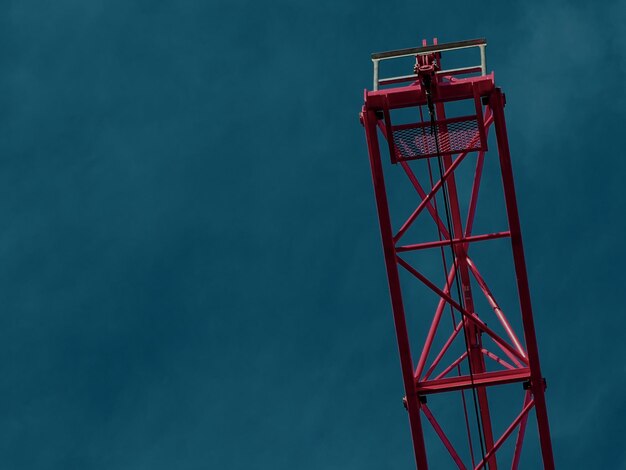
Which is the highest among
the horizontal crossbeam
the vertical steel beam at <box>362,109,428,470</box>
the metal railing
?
the metal railing

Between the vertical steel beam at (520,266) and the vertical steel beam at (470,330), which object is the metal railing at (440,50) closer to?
the vertical steel beam at (520,266)

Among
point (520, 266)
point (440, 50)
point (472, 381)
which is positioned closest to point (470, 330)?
point (472, 381)

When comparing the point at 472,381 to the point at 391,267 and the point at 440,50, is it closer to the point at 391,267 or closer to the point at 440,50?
the point at 391,267

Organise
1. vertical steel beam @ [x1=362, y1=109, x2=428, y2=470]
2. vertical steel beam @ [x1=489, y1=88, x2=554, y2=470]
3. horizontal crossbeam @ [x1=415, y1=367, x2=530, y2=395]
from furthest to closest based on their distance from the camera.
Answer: horizontal crossbeam @ [x1=415, y1=367, x2=530, y2=395]
vertical steel beam @ [x1=362, y1=109, x2=428, y2=470]
vertical steel beam @ [x1=489, y1=88, x2=554, y2=470]

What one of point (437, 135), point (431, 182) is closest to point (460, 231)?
point (431, 182)

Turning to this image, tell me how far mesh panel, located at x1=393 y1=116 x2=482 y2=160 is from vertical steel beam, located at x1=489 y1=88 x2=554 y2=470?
1.00 metres

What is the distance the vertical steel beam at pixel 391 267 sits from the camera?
108ft

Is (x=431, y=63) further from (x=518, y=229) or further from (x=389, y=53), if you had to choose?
(x=518, y=229)

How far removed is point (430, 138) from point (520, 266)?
4.00 metres

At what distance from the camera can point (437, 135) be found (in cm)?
3334

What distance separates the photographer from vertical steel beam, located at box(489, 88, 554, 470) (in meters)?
32.2

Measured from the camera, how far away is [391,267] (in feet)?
110

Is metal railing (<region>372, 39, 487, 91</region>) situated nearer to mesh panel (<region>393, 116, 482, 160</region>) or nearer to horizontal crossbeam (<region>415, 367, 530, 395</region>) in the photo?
mesh panel (<region>393, 116, 482, 160</region>)

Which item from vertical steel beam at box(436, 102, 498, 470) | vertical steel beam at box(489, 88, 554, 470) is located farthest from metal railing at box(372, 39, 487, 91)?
vertical steel beam at box(436, 102, 498, 470)
